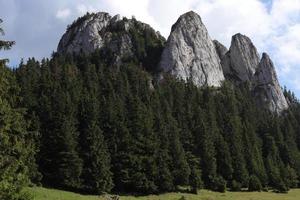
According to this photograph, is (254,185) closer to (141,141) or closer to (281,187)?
(281,187)

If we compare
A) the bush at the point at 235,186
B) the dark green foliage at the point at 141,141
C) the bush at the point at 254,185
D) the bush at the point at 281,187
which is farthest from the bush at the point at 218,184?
the bush at the point at 281,187

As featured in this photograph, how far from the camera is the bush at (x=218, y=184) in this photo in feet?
341

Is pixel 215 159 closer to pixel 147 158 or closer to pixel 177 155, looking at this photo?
pixel 177 155

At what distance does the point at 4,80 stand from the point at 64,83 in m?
101

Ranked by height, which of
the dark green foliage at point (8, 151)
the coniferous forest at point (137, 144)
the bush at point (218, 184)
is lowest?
the dark green foliage at point (8, 151)

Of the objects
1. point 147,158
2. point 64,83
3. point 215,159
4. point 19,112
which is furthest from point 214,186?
point 19,112

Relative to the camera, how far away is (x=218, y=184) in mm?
104688

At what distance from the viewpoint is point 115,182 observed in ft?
317

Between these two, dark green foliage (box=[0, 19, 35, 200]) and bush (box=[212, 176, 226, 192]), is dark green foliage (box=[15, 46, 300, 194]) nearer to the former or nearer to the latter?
bush (box=[212, 176, 226, 192])

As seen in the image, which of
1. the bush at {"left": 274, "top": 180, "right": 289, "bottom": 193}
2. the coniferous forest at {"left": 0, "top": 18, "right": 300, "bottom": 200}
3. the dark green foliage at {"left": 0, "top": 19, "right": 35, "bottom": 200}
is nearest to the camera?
the dark green foliage at {"left": 0, "top": 19, "right": 35, "bottom": 200}

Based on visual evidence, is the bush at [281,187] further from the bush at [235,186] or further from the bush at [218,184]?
the bush at [218,184]

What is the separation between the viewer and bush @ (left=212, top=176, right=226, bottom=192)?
10381 cm

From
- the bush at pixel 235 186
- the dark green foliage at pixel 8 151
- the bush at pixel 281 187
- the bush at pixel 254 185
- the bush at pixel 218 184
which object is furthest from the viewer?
the bush at pixel 281 187

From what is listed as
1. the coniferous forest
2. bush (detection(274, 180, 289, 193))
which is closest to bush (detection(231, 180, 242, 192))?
the coniferous forest
